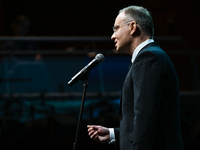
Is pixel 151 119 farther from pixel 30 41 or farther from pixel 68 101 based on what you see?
pixel 30 41

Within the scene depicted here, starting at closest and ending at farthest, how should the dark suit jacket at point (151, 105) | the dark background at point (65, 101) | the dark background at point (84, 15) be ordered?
the dark suit jacket at point (151, 105), the dark background at point (65, 101), the dark background at point (84, 15)

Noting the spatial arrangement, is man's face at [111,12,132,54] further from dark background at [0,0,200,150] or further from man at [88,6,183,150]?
dark background at [0,0,200,150]

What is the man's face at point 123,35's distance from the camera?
6.66ft

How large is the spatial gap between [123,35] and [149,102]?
0.53 m

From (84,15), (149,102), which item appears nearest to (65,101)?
(149,102)

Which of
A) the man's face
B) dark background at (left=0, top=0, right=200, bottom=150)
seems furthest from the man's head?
dark background at (left=0, top=0, right=200, bottom=150)

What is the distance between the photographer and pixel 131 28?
2.03 meters

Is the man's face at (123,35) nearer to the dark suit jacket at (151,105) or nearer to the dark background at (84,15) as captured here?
the dark suit jacket at (151,105)

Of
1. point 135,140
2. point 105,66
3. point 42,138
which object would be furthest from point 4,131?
point 135,140

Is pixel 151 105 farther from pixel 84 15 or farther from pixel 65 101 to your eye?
pixel 84 15

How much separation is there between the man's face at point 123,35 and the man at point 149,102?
40 mm

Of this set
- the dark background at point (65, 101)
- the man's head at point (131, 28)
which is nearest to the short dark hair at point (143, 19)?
the man's head at point (131, 28)

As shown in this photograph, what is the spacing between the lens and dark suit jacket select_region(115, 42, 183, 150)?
1.68 meters

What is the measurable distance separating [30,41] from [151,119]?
298 cm
